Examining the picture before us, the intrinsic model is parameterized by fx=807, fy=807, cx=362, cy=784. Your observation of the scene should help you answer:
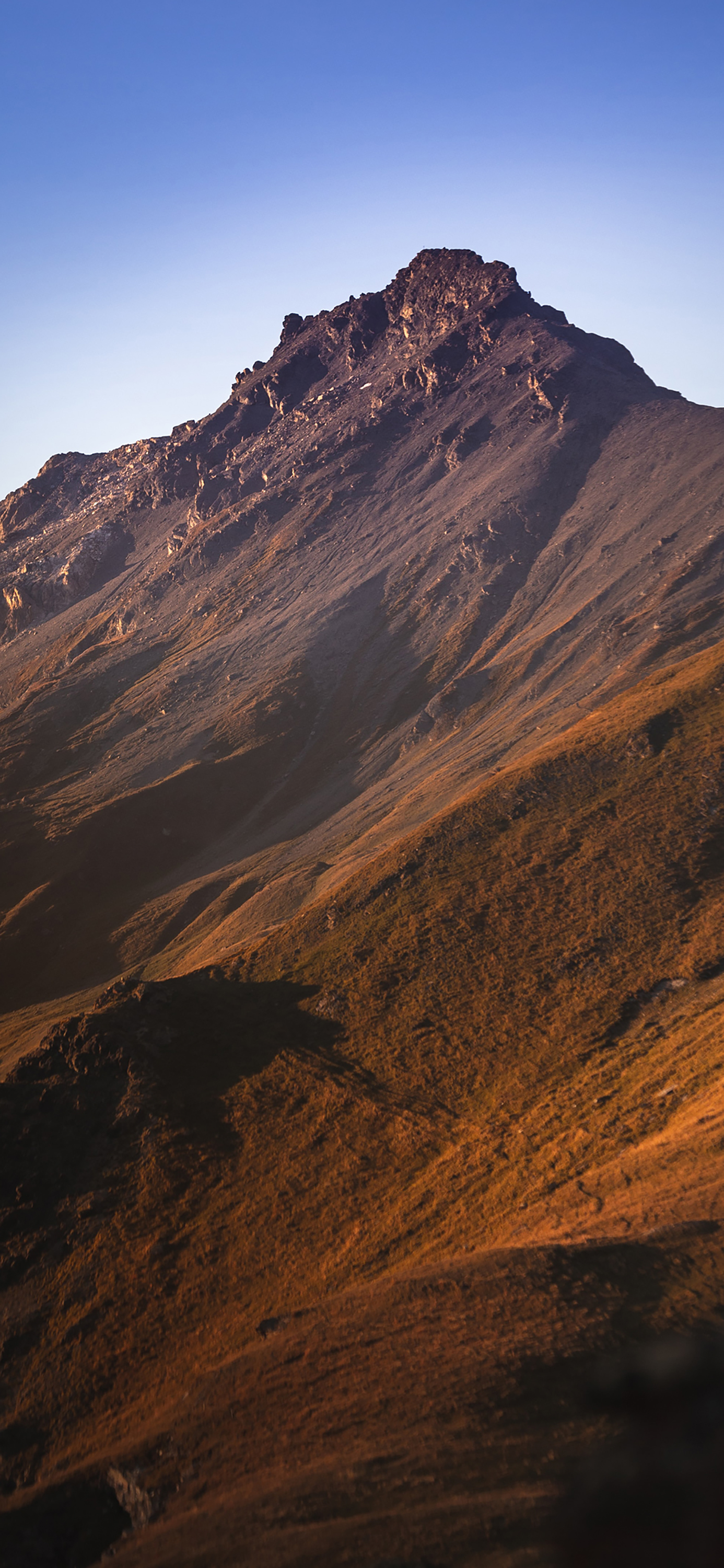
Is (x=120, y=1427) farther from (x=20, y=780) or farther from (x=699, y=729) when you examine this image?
(x=20, y=780)

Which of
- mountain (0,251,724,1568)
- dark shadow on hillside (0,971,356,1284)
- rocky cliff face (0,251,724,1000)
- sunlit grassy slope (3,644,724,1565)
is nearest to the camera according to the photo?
sunlit grassy slope (3,644,724,1565)

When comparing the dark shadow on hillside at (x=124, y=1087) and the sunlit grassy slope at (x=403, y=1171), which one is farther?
the dark shadow on hillside at (x=124, y=1087)

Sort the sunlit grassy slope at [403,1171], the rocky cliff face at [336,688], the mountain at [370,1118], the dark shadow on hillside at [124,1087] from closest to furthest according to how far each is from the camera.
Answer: the sunlit grassy slope at [403,1171] → the mountain at [370,1118] → the dark shadow on hillside at [124,1087] → the rocky cliff face at [336,688]

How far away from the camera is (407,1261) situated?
39.8 metres

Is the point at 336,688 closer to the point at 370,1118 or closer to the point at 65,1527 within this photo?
the point at 370,1118

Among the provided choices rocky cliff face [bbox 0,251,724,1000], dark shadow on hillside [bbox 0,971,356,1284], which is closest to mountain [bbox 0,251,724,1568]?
dark shadow on hillside [bbox 0,971,356,1284]

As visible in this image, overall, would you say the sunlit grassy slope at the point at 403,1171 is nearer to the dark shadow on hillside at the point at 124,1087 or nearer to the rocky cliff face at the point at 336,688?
the dark shadow on hillside at the point at 124,1087

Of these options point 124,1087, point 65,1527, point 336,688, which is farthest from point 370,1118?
point 336,688

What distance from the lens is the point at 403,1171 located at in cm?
4731

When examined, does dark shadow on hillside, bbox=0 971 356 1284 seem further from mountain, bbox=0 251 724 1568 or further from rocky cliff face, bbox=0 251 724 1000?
rocky cliff face, bbox=0 251 724 1000

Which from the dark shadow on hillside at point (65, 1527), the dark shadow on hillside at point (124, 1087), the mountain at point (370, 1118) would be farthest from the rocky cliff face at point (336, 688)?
the dark shadow on hillside at point (65, 1527)

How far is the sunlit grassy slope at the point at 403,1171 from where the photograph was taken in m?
28.2

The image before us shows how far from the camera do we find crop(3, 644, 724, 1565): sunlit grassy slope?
28.2 meters

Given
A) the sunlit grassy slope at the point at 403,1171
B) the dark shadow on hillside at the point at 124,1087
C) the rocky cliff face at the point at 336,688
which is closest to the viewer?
the sunlit grassy slope at the point at 403,1171
